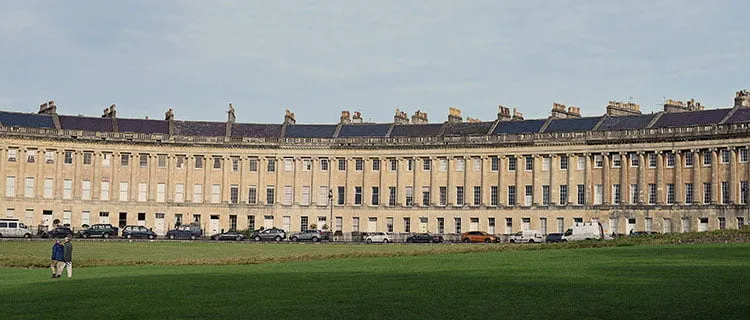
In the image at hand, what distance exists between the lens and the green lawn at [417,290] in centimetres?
2536

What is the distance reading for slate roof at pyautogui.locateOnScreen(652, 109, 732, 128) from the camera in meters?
98.6

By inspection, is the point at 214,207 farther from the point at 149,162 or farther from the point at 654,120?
the point at 654,120

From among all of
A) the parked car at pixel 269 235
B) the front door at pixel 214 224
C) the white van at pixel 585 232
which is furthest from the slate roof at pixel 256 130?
the white van at pixel 585 232

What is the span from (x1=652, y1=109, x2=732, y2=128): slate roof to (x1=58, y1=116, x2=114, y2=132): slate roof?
5340cm

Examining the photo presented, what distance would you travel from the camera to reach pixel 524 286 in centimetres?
3034

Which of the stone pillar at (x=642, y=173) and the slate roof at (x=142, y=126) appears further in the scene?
the slate roof at (x=142, y=126)

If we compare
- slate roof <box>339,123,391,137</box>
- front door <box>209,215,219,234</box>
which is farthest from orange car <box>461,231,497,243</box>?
front door <box>209,215,219,234</box>

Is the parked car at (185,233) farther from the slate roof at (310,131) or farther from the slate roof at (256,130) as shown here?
the slate roof at (310,131)

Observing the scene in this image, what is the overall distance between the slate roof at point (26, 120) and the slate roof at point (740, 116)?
210 feet

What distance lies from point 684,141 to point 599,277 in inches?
2700

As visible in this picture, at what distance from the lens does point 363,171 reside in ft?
376

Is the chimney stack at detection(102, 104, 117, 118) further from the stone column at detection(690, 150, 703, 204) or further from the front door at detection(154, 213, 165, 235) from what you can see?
the stone column at detection(690, 150, 703, 204)

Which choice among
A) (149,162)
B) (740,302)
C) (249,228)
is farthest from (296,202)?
(740,302)

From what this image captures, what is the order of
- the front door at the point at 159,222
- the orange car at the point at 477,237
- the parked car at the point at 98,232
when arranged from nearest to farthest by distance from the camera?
the orange car at the point at 477,237 → the parked car at the point at 98,232 → the front door at the point at 159,222
